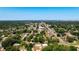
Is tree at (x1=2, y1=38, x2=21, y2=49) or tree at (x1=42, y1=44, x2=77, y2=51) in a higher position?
tree at (x1=2, y1=38, x2=21, y2=49)

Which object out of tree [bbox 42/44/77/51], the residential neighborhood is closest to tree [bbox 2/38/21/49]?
the residential neighborhood

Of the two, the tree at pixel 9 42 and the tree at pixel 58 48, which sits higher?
the tree at pixel 9 42

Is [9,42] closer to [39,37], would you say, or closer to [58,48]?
[39,37]

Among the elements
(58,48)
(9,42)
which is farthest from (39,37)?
(9,42)

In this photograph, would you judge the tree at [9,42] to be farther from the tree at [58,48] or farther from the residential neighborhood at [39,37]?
the tree at [58,48]

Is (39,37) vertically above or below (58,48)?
above

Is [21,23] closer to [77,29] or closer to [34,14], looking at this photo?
[34,14]

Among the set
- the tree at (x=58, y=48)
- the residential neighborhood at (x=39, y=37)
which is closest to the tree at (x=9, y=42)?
the residential neighborhood at (x=39, y=37)

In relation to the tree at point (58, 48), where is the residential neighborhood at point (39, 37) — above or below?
above

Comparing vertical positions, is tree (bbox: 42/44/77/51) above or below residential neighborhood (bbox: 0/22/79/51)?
below

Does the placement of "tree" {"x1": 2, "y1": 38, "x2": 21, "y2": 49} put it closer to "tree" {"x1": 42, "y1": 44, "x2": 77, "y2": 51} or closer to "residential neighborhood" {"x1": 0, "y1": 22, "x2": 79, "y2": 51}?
"residential neighborhood" {"x1": 0, "y1": 22, "x2": 79, "y2": 51}
